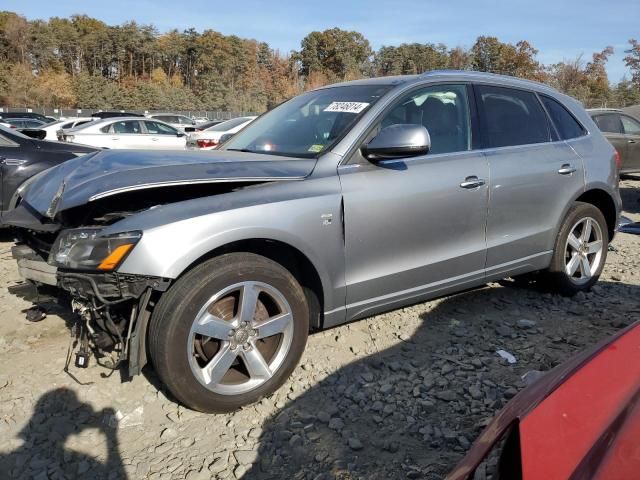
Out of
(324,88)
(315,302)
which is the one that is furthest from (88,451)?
(324,88)

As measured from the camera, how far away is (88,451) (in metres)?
2.48

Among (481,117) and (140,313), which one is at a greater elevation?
(481,117)

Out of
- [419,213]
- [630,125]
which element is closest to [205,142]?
[630,125]

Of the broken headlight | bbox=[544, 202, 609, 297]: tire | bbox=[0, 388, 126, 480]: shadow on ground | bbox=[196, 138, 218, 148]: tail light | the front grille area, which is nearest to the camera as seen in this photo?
bbox=[0, 388, 126, 480]: shadow on ground

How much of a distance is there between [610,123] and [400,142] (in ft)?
32.9

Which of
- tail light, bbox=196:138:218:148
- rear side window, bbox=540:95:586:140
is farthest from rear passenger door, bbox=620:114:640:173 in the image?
tail light, bbox=196:138:218:148

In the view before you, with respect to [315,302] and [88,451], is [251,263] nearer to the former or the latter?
[315,302]

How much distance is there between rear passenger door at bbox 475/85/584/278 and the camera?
380cm

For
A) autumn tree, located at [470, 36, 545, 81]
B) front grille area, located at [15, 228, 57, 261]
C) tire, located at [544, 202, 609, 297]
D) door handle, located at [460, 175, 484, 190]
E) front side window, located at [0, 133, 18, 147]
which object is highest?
autumn tree, located at [470, 36, 545, 81]

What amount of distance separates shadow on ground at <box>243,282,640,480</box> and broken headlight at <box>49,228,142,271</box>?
1.10 metres

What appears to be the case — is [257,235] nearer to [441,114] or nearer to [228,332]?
[228,332]

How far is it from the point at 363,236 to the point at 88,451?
176 centimetres

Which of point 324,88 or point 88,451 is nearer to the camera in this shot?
point 88,451

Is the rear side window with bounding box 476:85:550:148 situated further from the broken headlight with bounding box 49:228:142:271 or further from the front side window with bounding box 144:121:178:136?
the front side window with bounding box 144:121:178:136
